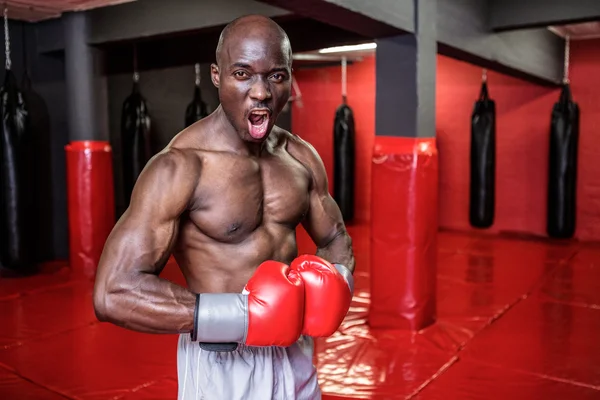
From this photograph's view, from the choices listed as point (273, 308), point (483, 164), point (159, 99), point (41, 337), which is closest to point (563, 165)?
point (483, 164)

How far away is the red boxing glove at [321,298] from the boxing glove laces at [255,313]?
9 cm

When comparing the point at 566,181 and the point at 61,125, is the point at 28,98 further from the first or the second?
the point at 566,181

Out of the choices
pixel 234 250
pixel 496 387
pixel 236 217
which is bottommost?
pixel 496 387

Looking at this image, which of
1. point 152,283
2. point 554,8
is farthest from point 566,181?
point 152,283

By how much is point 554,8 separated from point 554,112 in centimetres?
260

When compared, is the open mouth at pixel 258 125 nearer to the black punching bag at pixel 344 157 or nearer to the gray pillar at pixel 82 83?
the gray pillar at pixel 82 83

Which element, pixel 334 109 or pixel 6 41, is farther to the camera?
pixel 334 109

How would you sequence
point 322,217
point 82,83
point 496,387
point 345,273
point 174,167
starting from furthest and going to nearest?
point 82,83 → point 496,387 → point 322,217 → point 345,273 → point 174,167

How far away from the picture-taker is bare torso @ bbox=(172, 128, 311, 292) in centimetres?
169

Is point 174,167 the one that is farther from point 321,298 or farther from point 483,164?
point 483,164

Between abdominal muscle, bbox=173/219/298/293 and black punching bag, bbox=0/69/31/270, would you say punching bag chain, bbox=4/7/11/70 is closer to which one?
black punching bag, bbox=0/69/31/270

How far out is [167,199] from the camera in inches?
62.5

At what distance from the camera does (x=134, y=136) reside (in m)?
6.05

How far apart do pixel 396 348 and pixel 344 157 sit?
456cm
